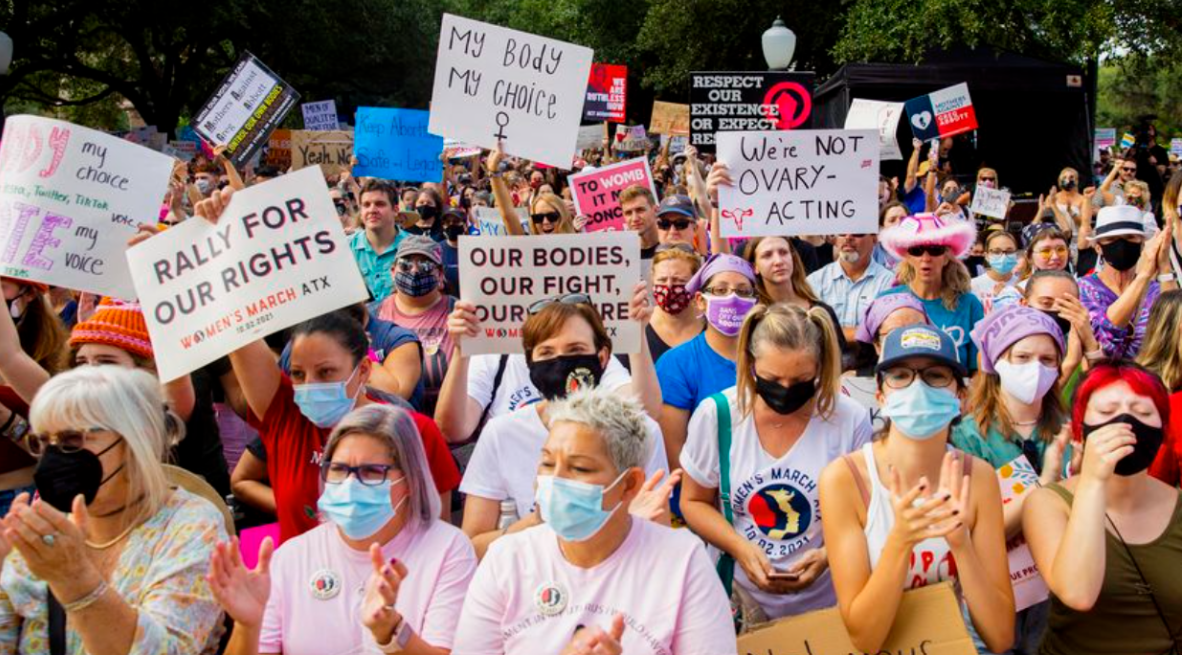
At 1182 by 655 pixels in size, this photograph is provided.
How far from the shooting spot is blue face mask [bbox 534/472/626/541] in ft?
10.3

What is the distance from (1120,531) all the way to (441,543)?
6.73 feet

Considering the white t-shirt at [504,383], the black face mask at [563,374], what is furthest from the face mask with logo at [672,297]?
the black face mask at [563,374]

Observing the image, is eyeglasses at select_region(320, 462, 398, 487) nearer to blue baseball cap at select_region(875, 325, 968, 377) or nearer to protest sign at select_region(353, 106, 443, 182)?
blue baseball cap at select_region(875, 325, 968, 377)

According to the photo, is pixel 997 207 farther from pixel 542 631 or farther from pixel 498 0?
pixel 498 0

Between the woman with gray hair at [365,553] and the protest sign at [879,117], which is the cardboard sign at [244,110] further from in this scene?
the woman with gray hair at [365,553]

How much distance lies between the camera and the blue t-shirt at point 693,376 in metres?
4.81

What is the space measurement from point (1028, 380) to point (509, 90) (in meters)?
3.62

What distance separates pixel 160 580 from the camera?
3.18 meters

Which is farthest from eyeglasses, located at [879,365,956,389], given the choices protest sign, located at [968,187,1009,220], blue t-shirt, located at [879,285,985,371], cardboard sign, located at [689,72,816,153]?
protest sign, located at [968,187,1009,220]

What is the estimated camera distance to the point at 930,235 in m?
6.18

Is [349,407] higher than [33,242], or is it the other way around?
[33,242]

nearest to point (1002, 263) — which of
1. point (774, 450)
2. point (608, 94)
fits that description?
point (774, 450)

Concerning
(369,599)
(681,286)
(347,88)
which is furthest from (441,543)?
(347,88)

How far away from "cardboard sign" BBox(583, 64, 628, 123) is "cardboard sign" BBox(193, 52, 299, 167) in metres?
10.4
